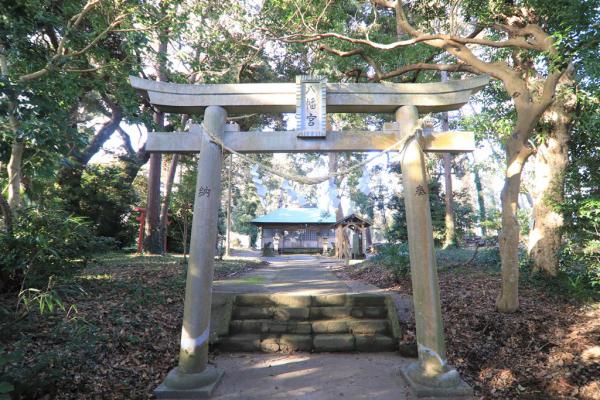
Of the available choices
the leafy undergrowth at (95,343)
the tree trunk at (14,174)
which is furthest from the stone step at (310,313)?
the tree trunk at (14,174)

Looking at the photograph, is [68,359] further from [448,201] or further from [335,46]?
[448,201]

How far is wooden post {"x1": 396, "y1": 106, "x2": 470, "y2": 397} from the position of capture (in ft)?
13.2

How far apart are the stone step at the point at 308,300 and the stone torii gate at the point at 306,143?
6.43ft

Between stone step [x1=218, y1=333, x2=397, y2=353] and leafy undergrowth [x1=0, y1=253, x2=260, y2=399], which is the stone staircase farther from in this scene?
leafy undergrowth [x1=0, y1=253, x2=260, y2=399]

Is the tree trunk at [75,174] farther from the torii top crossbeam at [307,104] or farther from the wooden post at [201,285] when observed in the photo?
the wooden post at [201,285]

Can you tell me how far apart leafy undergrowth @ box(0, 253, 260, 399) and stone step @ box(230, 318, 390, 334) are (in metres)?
1.15

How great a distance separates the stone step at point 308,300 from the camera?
635 cm

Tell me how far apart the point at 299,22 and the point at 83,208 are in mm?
13547

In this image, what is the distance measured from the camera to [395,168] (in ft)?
76.0

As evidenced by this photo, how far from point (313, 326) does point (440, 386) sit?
2334 mm

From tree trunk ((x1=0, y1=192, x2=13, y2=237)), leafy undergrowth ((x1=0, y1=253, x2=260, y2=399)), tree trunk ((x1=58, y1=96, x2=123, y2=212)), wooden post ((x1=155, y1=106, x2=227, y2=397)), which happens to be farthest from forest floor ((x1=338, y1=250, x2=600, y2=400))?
tree trunk ((x1=58, y1=96, x2=123, y2=212))

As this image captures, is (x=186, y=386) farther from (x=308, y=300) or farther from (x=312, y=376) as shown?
(x=308, y=300)

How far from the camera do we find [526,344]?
512 centimetres

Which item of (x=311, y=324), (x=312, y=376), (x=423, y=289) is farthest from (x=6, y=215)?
(x=423, y=289)
